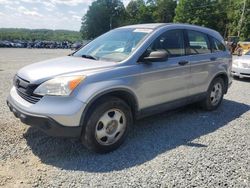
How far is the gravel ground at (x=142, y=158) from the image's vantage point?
11.0 ft

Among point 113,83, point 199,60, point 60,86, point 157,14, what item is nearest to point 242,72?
point 199,60

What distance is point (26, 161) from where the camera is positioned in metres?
3.73

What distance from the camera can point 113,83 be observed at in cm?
386

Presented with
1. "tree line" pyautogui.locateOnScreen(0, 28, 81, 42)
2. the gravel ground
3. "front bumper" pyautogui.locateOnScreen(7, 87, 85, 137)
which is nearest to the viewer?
the gravel ground

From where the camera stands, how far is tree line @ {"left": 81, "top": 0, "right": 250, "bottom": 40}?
201 feet

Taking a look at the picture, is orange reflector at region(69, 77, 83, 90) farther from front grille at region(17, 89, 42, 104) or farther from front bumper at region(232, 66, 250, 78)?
front bumper at region(232, 66, 250, 78)

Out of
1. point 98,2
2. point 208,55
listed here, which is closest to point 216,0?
point 98,2

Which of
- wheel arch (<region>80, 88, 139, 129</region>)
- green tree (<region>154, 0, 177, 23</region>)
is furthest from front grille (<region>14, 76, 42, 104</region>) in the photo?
green tree (<region>154, 0, 177, 23</region>)

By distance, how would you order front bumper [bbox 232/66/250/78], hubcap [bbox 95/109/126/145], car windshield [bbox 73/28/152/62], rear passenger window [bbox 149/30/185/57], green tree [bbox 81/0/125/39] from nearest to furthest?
hubcap [bbox 95/109/126/145] < car windshield [bbox 73/28/152/62] < rear passenger window [bbox 149/30/185/57] < front bumper [bbox 232/66/250/78] < green tree [bbox 81/0/125/39]

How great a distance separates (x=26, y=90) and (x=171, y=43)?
2.55 meters

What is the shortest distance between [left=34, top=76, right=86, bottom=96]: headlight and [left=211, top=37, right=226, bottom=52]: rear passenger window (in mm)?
3527

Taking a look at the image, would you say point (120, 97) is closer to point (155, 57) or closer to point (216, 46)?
point (155, 57)

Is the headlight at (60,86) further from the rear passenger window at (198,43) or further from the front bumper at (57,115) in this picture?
the rear passenger window at (198,43)

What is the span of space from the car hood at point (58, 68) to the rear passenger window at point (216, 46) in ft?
9.60
